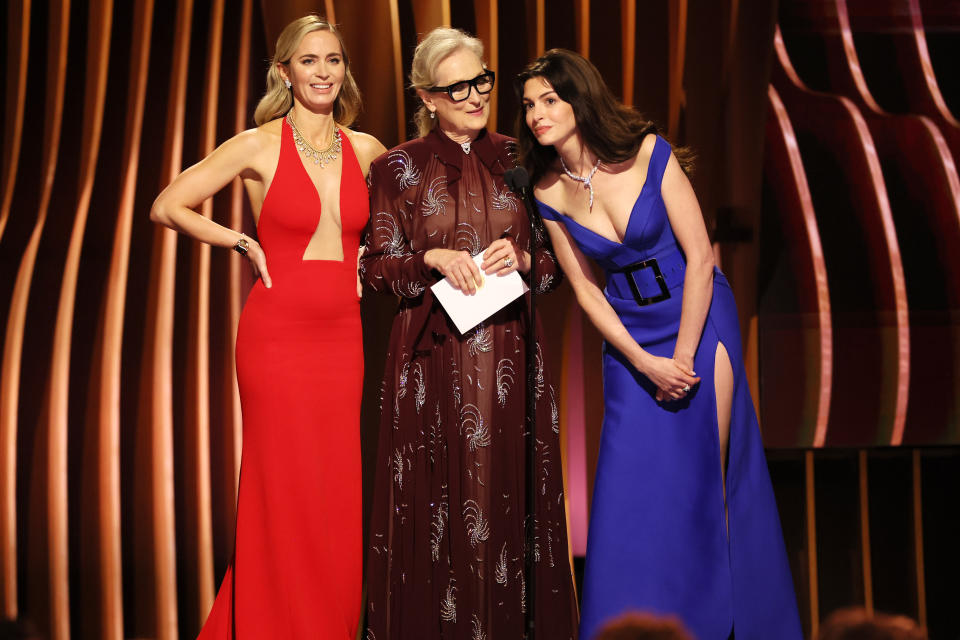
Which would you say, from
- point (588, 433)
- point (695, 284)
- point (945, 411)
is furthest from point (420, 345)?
point (945, 411)

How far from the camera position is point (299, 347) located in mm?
2699

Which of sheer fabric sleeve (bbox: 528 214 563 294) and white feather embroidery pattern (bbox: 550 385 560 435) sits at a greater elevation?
sheer fabric sleeve (bbox: 528 214 563 294)

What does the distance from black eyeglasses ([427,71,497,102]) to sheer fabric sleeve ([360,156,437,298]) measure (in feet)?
0.83

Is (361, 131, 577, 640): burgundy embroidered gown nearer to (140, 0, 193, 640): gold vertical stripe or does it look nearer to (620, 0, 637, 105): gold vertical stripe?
(140, 0, 193, 640): gold vertical stripe

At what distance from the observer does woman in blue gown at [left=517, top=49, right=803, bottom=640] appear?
93.4 inches

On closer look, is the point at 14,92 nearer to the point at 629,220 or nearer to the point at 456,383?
the point at 456,383

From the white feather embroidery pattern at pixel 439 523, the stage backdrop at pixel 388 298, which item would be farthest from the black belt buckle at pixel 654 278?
the stage backdrop at pixel 388 298

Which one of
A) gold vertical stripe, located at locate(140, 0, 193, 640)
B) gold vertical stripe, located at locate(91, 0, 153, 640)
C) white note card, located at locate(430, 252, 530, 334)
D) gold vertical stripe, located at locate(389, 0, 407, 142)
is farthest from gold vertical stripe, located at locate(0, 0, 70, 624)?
white note card, located at locate(430, 252, 530, 334)

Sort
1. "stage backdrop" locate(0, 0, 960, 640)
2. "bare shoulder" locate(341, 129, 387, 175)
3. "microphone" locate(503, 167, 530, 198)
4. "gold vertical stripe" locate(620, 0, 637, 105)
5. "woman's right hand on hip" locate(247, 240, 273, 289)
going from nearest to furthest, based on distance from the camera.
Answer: "microphone" locate(503, 167, 530, 198), "woman's right hand on hip" locate(247, 240, 273, 289), "bare shoulder" locate(341, 129, 387, 175), "stage backdrop" locate(0, 0, 960, 640), "gold vertical stripe" locate(620, 0, 637, 105)

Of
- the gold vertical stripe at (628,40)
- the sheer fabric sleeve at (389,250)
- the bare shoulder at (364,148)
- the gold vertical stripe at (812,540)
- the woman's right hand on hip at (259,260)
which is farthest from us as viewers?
the gold vertical stripe at (628,40)

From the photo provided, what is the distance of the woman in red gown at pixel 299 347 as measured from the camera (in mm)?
2691

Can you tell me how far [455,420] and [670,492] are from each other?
568mm

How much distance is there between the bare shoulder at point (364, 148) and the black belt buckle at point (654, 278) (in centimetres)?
83

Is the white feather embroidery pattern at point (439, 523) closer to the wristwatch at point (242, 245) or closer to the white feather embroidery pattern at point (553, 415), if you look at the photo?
the white feather embroidery pattern at point (553, 415)
